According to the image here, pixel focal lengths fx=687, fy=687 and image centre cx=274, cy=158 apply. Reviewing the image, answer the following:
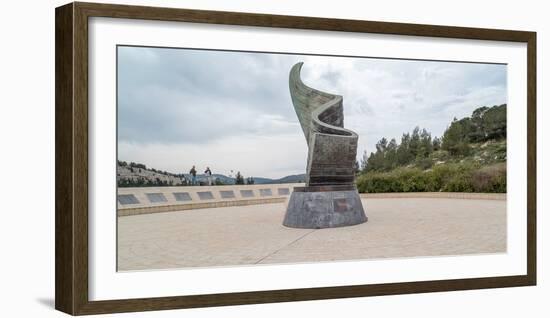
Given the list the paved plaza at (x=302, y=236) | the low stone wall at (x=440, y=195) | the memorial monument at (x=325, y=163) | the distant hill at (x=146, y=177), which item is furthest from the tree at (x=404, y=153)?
the distant hill at (x=146, y=177)

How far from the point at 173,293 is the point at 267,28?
3.12 meters

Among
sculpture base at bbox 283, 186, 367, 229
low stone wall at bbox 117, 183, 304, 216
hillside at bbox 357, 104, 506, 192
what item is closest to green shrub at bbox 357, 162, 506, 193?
hillside at bbox 357, 104, 506, 192

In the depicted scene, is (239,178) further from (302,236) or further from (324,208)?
(302,236)

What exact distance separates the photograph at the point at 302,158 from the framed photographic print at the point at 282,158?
0.09ft

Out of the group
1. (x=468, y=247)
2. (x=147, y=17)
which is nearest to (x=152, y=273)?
(x=147, y=17)

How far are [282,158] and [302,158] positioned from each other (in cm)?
49

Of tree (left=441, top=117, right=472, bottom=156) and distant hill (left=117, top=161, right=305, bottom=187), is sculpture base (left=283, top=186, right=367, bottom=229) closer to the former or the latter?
tree (left=441, top=117, right=472, bottom=156)

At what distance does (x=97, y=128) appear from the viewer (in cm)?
709

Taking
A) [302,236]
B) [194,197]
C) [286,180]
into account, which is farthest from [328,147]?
[194,197]

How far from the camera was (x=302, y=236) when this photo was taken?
8.99 metres

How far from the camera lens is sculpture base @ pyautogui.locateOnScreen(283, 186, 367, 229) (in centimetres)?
1030

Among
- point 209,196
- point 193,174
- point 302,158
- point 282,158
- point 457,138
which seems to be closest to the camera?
point 193,174

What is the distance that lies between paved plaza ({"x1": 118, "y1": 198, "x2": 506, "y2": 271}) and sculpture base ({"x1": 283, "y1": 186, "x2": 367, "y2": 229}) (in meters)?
0.23

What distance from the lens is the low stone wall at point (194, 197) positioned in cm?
752
